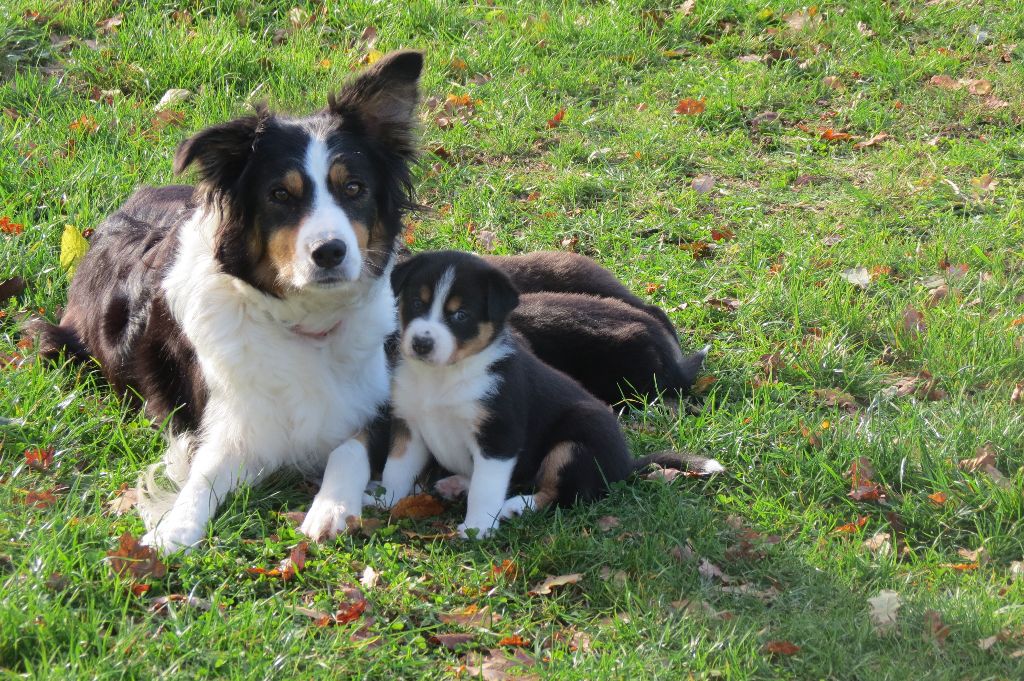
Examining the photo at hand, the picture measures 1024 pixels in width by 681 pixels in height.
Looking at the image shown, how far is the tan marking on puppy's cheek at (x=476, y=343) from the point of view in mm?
3863

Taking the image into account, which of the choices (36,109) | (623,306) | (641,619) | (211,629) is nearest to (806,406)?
(623,306)

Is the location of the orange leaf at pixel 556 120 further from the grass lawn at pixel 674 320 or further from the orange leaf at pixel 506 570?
the orange leaf at pixel 506 570

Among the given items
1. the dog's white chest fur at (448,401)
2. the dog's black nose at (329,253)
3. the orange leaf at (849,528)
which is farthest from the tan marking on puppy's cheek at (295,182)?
the orange leaf at (849,528)

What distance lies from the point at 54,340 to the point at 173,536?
1584mm

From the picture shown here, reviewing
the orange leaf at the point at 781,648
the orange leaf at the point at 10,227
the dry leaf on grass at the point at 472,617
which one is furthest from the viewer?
the orange leaf at the point at 10,227

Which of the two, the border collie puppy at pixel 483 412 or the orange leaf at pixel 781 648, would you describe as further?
the border collie puppy at pixel 483 412

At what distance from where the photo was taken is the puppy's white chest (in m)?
3.93

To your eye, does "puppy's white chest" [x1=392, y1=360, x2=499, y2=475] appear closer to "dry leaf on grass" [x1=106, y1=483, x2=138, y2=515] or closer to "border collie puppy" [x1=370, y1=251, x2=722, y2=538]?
"border collie puppy" [x1=370, y1=251, x2=722, y2=538]

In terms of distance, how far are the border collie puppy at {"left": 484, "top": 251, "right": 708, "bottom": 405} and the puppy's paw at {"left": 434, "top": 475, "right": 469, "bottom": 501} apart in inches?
35.4

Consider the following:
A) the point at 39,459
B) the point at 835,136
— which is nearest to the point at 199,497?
the point at 39,459

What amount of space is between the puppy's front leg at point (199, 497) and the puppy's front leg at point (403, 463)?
48 centimetres

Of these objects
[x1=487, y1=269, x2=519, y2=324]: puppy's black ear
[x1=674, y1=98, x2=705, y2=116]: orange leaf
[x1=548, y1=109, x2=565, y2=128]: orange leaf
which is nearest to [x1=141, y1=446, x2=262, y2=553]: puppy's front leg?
[x1=487, y1=269, x2=519, y2=324]: puppy's black ear

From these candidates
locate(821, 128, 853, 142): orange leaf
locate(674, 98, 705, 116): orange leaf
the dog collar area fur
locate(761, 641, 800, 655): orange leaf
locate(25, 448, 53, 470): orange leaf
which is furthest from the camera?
locate(674, 98, 705, 116): orange leaf

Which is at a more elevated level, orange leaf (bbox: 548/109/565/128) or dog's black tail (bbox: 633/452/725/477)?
orange leaf (bbox: 548/109/565/128)
